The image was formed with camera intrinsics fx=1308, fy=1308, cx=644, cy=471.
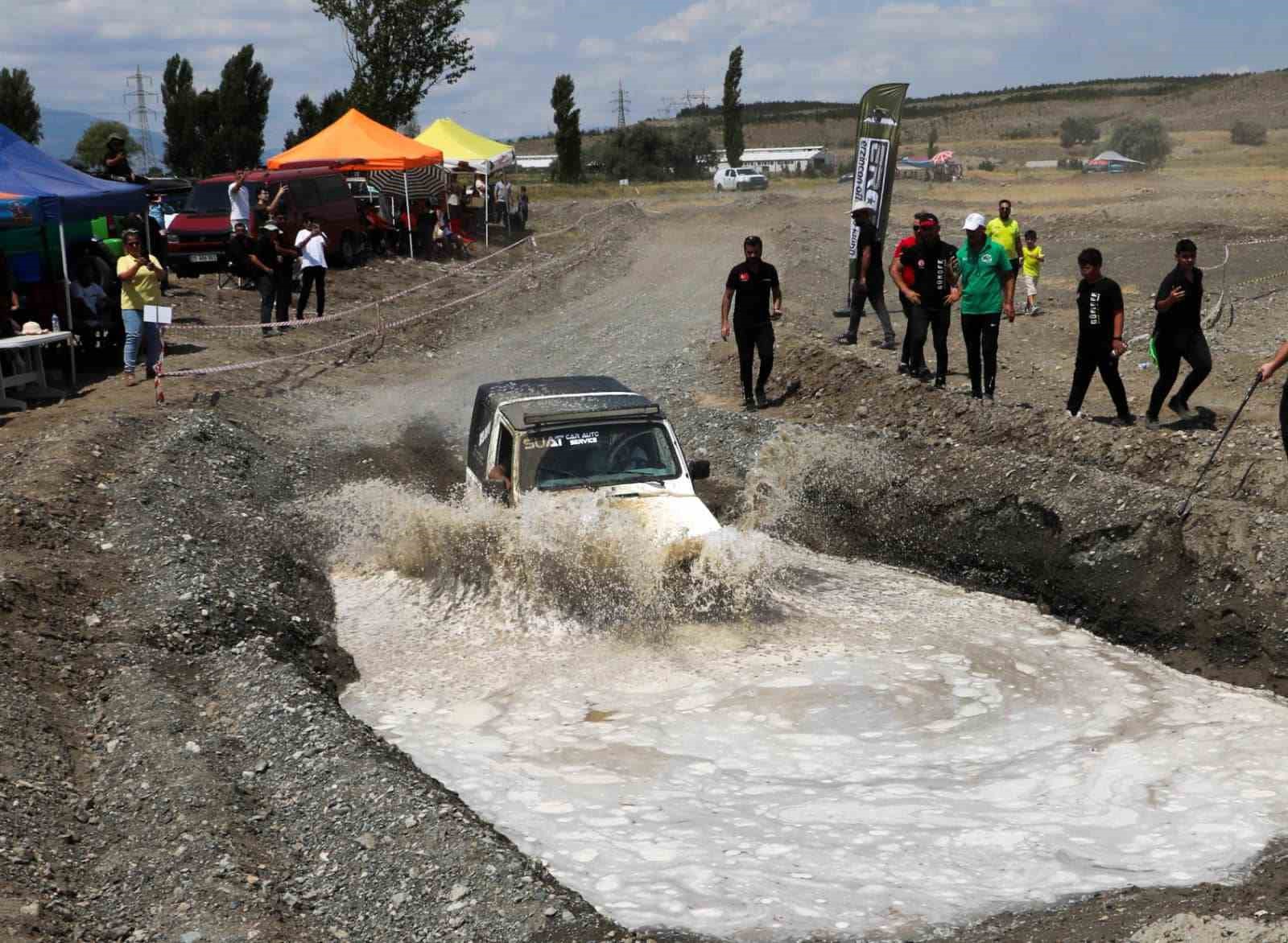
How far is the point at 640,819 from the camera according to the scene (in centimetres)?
757

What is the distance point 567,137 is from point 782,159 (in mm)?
33467

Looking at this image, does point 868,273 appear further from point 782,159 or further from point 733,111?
point 782,159

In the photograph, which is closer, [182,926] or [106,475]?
[182,926]

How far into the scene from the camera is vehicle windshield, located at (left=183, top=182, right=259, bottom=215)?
26984 millimetres

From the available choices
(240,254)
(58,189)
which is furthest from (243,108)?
(58,189)

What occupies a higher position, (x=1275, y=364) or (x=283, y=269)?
(x=283, y=269)

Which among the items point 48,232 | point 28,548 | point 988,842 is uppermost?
point 48,232

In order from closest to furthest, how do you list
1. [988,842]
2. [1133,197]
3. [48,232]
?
[988,842] → [48,232] → [1133,197]

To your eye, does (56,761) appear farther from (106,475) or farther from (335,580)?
(106,475)

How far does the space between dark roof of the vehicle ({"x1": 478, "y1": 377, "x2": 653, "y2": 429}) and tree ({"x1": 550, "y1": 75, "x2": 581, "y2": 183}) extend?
7089 cm

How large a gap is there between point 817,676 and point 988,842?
254cm

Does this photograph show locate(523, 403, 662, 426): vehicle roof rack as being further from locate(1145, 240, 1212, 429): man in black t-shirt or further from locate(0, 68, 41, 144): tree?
locate(0, 68, 41, 144): tree

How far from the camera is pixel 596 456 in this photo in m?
11.0

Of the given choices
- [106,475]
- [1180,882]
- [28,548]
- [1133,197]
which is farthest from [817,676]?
[1133,197]
